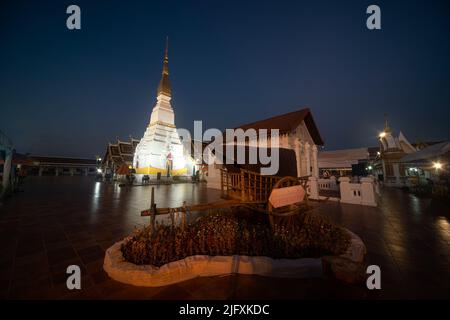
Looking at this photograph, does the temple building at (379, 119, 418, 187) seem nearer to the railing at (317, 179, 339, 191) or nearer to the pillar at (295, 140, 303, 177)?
the railing at (317, 179, 339, 191)

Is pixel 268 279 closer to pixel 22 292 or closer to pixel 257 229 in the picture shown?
pixel 257 229

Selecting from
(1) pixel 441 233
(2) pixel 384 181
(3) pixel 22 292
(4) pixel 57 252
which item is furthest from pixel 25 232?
(2) pixel 384 181

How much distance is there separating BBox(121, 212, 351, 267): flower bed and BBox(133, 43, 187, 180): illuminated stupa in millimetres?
27828

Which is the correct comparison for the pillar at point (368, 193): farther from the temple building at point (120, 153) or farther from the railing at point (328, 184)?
the temple building at point (120, 153)

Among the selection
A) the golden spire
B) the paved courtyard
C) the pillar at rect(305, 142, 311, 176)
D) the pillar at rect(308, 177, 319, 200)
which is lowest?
the paved courtyard

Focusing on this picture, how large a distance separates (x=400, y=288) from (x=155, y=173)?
30.8m

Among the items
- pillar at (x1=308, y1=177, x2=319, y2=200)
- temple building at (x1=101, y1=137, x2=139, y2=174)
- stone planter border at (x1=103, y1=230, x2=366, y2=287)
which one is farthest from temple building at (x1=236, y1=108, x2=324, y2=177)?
temple building at (x1=101, y1=137, x2=139, y2=174)

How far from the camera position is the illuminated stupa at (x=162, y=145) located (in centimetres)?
2963

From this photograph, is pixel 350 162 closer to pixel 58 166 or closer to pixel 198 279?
pixel 198 279

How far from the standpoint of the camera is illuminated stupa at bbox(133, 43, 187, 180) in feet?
97.2

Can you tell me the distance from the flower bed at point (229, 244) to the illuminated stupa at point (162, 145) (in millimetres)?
27828

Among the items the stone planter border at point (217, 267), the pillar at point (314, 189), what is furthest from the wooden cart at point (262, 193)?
the pillar at point (314, 189)

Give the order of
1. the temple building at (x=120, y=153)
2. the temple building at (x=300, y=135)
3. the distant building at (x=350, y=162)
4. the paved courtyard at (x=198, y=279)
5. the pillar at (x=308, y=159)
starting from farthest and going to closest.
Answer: the temple building at (x=120, y=153) → the distant building at (x=350, y=162) → the pillar at (x=308, y=159) → the temple building at (x=300, y=135) → the paved courtyard at (x=198, y=279)

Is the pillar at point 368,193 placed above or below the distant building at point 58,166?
below
